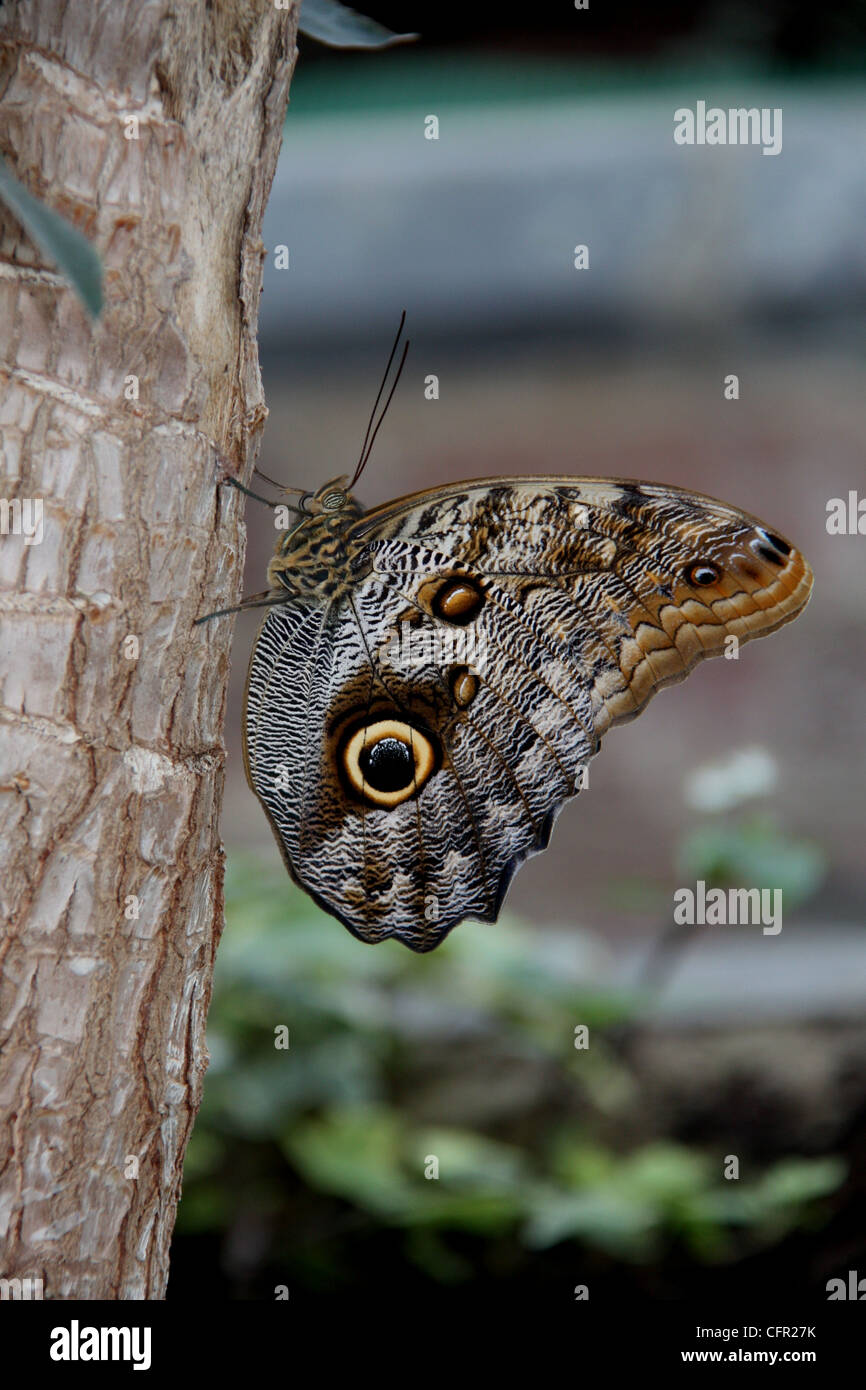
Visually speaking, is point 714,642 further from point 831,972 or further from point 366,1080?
point 831,972

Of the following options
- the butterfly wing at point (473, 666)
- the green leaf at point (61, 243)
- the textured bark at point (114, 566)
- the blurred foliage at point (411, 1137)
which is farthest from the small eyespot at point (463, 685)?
the blurred foliage at point (411, 1137)

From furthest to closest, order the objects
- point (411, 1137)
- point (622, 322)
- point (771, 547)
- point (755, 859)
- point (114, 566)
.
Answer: point (622, 322)
point (411, 1137)
point (755, 859)
point (771, 547)
point (114, 566)

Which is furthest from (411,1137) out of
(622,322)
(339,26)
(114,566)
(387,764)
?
(622,322)

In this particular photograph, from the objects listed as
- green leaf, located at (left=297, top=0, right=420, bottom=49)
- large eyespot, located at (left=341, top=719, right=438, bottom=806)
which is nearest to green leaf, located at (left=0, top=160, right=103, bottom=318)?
green leaf, located at (left=297, top=0, right=420, bottom=49)

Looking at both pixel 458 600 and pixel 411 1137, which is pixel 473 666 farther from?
pixel 411 1137

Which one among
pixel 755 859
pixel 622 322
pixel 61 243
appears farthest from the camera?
pixel 622 322

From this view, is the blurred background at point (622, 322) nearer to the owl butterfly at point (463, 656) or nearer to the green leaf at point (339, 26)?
the owl butterfly at point (463, 656)
